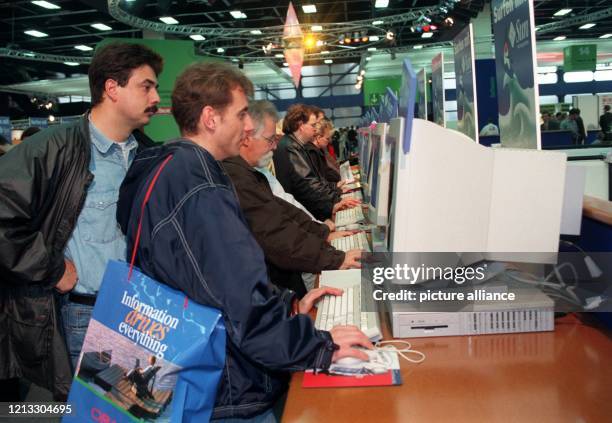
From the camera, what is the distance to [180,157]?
133 cm

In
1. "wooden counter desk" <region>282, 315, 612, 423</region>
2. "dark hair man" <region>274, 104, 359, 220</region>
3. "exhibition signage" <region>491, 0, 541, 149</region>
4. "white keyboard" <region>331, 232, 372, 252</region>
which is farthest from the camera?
"dark hair man" <region>274, 104, 359, 220</region>

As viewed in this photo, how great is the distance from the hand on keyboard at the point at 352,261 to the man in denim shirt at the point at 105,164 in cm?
90

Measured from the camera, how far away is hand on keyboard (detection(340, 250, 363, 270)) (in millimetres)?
2354

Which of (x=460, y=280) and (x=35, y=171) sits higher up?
(x=35, y=171)

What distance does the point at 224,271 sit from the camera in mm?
1215

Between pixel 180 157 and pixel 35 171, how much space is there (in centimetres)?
79

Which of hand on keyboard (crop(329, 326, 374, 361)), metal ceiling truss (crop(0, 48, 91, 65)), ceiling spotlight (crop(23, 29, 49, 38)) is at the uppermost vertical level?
ceiling spotlight (crop(23, 29, 49, 38))

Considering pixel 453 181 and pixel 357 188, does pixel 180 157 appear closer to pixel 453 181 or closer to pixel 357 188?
pixel 453 181

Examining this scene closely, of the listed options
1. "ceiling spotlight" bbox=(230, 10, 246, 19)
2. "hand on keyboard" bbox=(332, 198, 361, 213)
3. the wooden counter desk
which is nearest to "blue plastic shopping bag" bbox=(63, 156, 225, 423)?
the wooden counter desk

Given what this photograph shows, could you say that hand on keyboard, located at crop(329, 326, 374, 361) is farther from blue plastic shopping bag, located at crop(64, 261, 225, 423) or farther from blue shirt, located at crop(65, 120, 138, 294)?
blue shirt, located at crop(65, 120, 138, 294)

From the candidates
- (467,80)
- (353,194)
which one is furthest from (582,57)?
(467,80)

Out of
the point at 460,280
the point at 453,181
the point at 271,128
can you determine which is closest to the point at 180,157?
the point at 453,181

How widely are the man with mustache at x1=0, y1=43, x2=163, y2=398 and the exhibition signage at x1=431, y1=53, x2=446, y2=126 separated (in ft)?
4.37

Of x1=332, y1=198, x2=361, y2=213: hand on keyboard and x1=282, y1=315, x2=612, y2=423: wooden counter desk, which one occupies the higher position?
x1=282, y1=315, x2=612, y2=423: wooden counter desk
